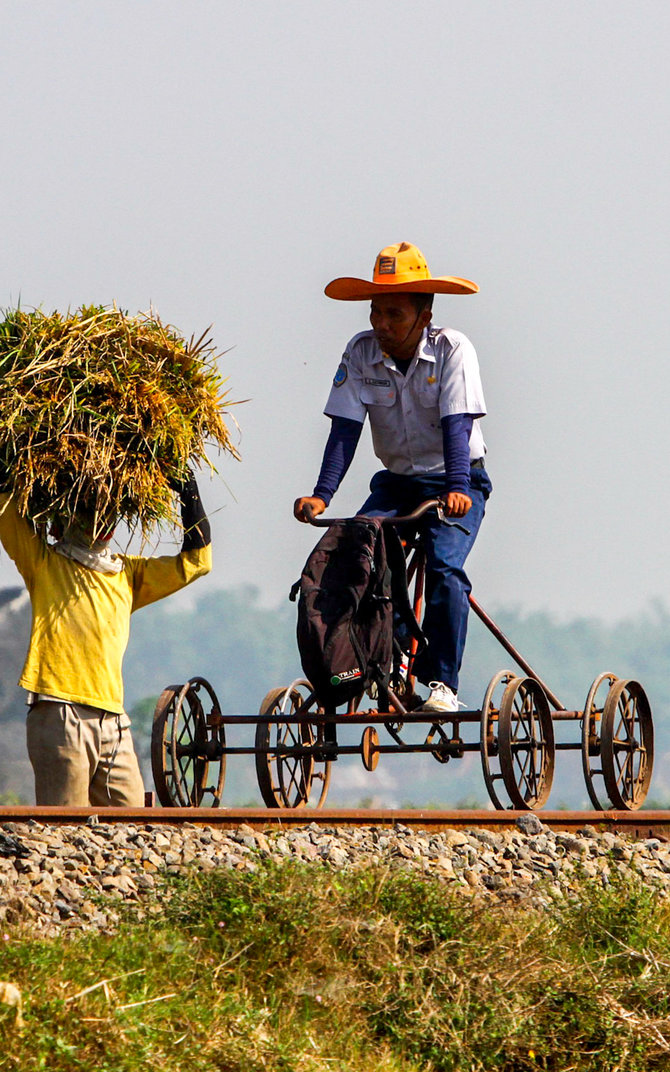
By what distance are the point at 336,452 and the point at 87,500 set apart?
4.40 ft

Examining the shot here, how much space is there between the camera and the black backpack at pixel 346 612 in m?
6.52

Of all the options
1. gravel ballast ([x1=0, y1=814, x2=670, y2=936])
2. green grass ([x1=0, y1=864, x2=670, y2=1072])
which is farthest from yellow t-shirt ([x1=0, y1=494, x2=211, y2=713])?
green grass ([x1=0, y1=864, x2=670, y2=1072])

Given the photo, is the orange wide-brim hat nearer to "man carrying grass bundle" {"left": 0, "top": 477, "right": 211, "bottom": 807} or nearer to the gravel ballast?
"man carrying grass bundle" {"left": 0, "top": 477, "right": 211, "bottom": 807}

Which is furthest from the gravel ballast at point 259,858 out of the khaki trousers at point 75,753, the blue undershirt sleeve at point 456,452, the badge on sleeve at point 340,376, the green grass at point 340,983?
the badge on sleeve at point 340,376

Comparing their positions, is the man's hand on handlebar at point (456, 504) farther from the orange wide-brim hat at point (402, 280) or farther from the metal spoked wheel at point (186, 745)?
the metal spoked wheel at point (186, 745)

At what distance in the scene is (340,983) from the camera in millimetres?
4219

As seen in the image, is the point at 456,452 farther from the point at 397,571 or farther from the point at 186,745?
the point at 186,745

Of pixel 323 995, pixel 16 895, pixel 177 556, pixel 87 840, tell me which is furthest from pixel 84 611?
pixel 323 995

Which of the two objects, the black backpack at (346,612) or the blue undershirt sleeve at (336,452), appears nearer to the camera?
the black backpack at (346,612)

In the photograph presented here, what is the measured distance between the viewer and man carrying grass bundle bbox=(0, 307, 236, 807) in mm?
6328

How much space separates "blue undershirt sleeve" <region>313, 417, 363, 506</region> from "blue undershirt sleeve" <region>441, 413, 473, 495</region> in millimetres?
526

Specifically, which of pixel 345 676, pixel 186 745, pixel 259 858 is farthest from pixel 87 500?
pixel 259 858

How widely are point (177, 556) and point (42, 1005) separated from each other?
10.5ft

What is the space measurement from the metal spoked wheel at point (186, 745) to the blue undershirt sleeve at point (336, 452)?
3.49 feet
